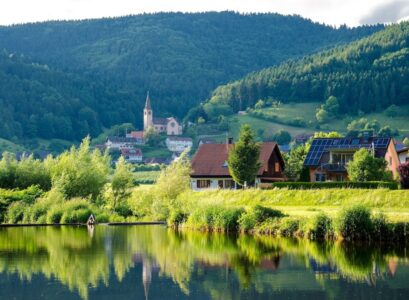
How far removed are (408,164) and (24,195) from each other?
2929 centimetres

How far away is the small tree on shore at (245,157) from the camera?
68938 millimetres

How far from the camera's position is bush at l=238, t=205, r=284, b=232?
47781 millimetres

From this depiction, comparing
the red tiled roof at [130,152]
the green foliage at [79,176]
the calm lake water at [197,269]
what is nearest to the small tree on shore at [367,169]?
the green foliage at [79,176]

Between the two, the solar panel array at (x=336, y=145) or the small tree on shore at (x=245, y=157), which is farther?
the solar panel array at (x=336, y=145)

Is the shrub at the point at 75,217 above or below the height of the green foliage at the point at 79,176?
below

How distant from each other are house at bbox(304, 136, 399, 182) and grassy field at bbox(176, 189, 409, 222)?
20.3 meters

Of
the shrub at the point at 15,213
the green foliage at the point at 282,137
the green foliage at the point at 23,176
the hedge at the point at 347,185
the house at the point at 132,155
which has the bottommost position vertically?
the shrub at the point at 15,213

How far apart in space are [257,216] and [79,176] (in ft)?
72.2

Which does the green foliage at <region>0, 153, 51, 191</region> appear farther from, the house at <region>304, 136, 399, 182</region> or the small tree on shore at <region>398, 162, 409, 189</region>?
the small tree on shore at <region>398, 162, 409, 189</region>

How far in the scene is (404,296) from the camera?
26953mm

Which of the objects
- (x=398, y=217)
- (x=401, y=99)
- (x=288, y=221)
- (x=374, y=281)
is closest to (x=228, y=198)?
(x=288, y=221)

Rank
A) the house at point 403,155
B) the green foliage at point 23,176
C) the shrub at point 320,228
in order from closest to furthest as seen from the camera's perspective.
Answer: the shrub at point 320,228 < the green foliage at point 23,176 < the house at point 403,155

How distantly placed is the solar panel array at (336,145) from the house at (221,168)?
3.20 meters

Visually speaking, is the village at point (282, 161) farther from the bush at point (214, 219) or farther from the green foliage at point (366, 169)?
the bush at point (214, 219)
